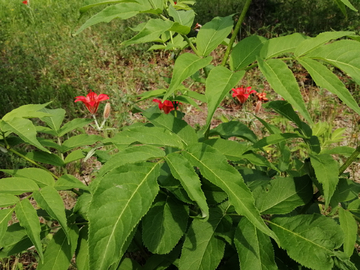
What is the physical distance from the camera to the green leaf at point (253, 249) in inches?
32.8

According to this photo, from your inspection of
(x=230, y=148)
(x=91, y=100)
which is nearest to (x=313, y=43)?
(x=230, y=148)

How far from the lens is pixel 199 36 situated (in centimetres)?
93

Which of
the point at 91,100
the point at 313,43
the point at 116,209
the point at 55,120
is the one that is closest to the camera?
the point at 116,209

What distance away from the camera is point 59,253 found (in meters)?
1.01

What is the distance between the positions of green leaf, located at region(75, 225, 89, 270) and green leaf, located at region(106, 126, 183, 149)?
44 cm

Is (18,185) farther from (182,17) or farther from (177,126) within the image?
(182,17)

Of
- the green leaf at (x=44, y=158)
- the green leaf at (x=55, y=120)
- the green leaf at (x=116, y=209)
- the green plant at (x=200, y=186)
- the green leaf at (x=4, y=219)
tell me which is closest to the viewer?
the green leaf at (x=116, y=209)

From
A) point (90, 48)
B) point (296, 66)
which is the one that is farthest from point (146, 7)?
point (90, 48)

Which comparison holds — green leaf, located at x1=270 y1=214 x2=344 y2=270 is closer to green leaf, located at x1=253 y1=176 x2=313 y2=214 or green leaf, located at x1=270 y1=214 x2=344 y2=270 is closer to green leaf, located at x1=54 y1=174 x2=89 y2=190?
green leaf, located at x1=253 y1=176 x2=313 y2=214

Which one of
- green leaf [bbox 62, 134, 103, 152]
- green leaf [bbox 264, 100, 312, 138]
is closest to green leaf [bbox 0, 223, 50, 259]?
green leaf [bbox 62, 134, 103, 152]

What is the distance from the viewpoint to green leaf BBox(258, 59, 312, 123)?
650 millimetres

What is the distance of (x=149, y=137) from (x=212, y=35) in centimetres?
40

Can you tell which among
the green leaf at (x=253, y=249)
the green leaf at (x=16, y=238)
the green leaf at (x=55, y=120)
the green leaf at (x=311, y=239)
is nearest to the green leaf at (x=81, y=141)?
the green leaf at (x=55, y=120)

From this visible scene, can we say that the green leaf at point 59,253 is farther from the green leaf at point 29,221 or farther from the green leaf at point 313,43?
the green leaf at point 313,43
